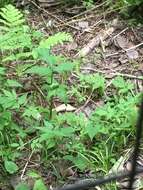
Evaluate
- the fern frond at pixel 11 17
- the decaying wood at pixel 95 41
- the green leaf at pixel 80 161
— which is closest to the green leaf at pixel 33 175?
the green leaf at pixel 80 161

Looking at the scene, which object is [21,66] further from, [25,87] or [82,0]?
[82,0]

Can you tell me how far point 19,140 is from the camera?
8.71 ft

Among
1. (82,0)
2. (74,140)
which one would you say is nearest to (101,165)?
(74,140)

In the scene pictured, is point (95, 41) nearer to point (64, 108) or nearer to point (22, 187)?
point (64, 108)

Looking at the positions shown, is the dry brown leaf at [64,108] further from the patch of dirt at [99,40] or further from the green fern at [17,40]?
the green fern at [17,40]

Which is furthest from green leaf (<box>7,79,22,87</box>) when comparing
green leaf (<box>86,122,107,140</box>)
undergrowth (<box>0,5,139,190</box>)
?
green leaf (<box>86,122,107,140</box>)

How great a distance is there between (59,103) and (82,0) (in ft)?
4.66

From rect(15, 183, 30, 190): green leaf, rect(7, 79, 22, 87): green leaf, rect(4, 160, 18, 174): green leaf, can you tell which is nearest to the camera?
rect(15, 183, 30, 190): green leaf

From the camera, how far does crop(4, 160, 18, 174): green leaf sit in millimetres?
2441

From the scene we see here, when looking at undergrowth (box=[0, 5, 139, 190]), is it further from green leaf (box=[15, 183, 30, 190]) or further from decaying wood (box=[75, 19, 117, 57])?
decaying wood (box=[75, 19, 117, 57])

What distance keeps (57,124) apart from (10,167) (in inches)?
15.9

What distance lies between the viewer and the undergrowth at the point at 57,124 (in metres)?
2.52

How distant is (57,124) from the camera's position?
2.69 metres

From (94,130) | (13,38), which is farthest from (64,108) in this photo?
(13,38)
